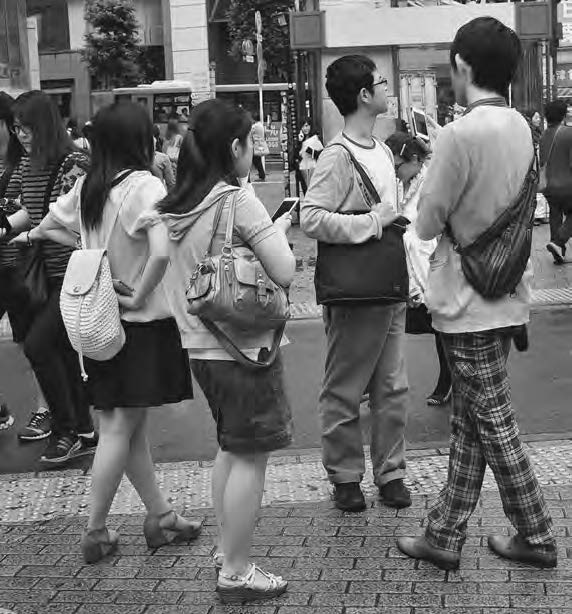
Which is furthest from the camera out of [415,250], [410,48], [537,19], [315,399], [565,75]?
[565,75]

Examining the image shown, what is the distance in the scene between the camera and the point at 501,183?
374 cm

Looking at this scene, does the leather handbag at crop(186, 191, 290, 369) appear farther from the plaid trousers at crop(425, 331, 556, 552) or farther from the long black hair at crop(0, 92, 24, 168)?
the long black hair at crop(0, 92, 24, 168)

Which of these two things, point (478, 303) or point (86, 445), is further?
point (86, 445)

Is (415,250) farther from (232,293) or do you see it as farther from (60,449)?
(232,293)

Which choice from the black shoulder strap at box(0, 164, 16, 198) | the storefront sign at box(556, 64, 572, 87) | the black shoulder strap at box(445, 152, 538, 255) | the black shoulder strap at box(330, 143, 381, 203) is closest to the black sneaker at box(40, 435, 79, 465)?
the black shoulder strap at box(0, 164, 16, 198)

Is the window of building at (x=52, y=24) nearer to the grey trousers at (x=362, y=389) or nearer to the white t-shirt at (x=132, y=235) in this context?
the grey trousers at (x=362, y=389)

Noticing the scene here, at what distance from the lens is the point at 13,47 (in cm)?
1428

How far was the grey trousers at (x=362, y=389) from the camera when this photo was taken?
4707 mm

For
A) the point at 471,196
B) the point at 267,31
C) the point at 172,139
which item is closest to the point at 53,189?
the point at 471,196

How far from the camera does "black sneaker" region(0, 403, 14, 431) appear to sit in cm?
667

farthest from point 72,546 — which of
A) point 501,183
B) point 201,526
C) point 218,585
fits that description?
point 501,183

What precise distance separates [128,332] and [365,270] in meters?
1.00

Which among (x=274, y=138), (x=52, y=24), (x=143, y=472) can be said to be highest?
(x=52, y=24)

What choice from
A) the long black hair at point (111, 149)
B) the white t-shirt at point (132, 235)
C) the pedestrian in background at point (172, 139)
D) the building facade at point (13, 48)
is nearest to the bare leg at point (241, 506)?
the white t-shirt at point (132, 235)
